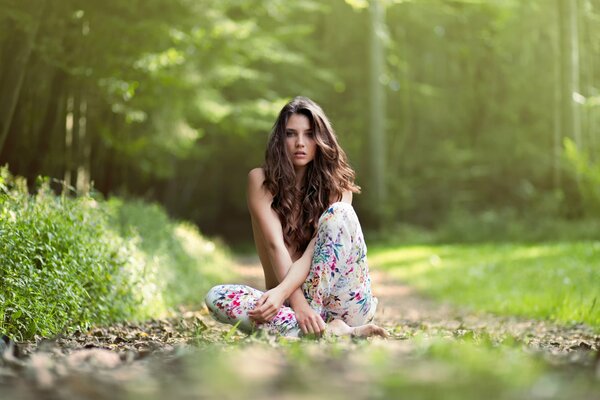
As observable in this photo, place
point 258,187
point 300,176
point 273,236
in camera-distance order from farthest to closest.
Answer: point 300,176 < point 258,187 < point 273,236

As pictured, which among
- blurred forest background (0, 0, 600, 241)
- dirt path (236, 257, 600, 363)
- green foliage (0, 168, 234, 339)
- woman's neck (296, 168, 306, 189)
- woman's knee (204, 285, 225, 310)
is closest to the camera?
dirt path (236, 257, 600, 363)

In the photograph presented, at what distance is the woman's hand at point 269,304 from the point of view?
4.28 metres

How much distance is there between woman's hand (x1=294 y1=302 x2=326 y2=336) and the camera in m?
4.30

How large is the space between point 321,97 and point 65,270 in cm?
2130

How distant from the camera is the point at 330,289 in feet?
14.7

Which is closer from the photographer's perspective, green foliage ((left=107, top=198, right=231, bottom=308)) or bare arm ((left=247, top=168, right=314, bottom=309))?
bare arm ((left=247, top=168, right=314, bottom=309))

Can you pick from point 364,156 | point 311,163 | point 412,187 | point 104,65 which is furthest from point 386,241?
point 311,163

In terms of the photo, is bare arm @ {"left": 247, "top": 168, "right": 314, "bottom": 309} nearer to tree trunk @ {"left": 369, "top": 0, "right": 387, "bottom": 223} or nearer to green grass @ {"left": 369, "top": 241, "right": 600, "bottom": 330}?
green grass @ {"left": 369, "top": 241, "right": 600, "bottom": 330}

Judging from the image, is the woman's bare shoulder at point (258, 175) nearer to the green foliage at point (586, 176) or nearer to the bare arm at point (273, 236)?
the bare arm at point (273, 236)

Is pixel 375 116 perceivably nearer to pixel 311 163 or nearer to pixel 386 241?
pixel 386 241

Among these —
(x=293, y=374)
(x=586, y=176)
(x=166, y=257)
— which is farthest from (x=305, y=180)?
(x=586, y=176)

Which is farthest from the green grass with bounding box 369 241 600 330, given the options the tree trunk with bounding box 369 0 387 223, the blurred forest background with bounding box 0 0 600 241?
the tree trunk with bounding box 369 0 387 223

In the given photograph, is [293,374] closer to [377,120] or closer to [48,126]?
[48,126]

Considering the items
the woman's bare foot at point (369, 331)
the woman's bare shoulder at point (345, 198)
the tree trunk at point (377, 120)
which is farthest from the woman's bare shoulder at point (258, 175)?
the tree trunk at point (377, 120)
